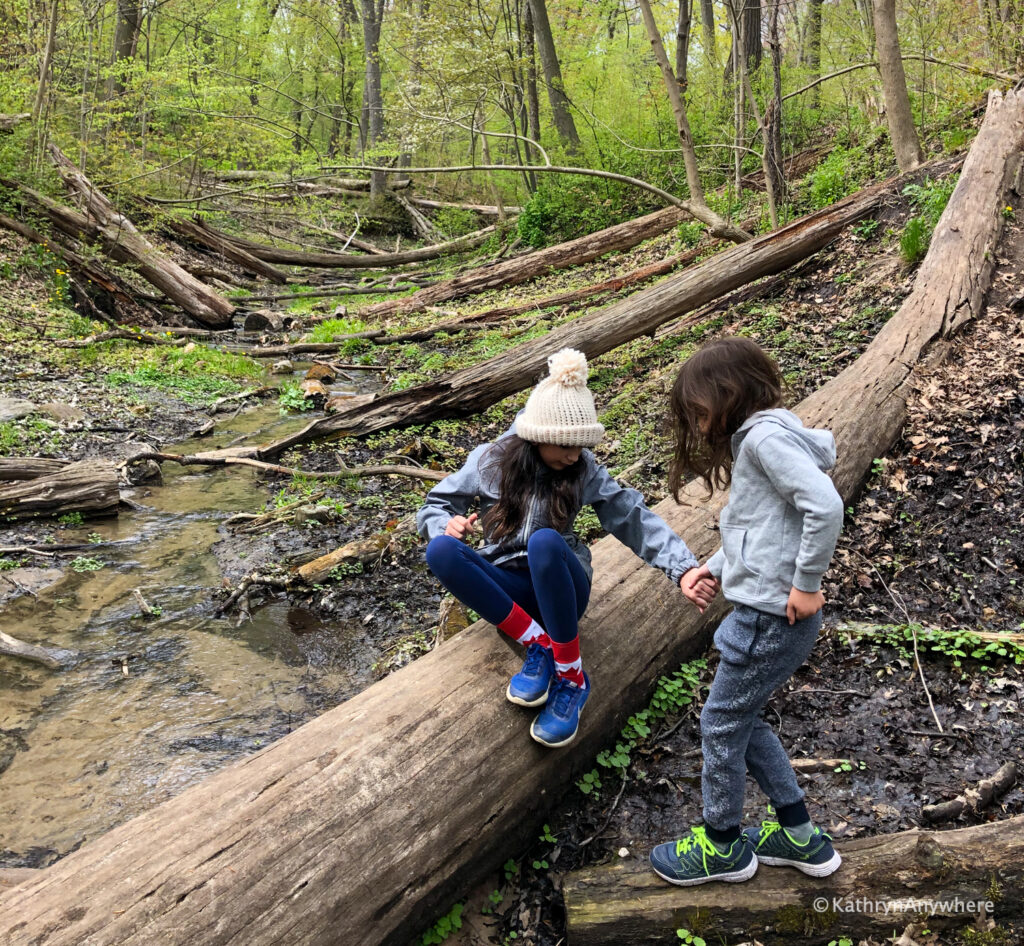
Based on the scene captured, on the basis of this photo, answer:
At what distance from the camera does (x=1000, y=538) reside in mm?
3701

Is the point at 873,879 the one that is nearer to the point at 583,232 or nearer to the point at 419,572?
the point at 419,572

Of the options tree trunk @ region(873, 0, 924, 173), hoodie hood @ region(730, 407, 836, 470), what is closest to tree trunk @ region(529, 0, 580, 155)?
tree trunk @ region(873, 0, 924, 173)

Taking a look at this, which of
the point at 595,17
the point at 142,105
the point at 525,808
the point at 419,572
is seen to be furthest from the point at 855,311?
the point at 595,17

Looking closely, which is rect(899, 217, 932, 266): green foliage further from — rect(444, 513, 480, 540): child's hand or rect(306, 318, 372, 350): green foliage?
rect(306, 318, 372, 350): green foliage

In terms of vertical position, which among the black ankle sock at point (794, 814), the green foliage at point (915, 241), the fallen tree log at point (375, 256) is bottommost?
the black ankle sock at point (794, 814)

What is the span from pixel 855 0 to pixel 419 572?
12.5 metres

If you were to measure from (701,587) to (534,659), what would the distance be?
0.66 m

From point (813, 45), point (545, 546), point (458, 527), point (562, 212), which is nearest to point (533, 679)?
point (545, 546)

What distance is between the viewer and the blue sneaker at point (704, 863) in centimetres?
225

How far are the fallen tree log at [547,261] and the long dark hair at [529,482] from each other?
34.1 feet

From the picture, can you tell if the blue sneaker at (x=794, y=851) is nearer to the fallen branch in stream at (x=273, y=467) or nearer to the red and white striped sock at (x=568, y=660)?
the red and white striped sock at (x=568, y=660)

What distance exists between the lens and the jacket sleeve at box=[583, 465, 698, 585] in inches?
108

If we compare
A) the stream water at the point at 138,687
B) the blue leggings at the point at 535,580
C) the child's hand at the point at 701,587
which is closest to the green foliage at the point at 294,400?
the stream water at the point at 138,687

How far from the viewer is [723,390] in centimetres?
220
